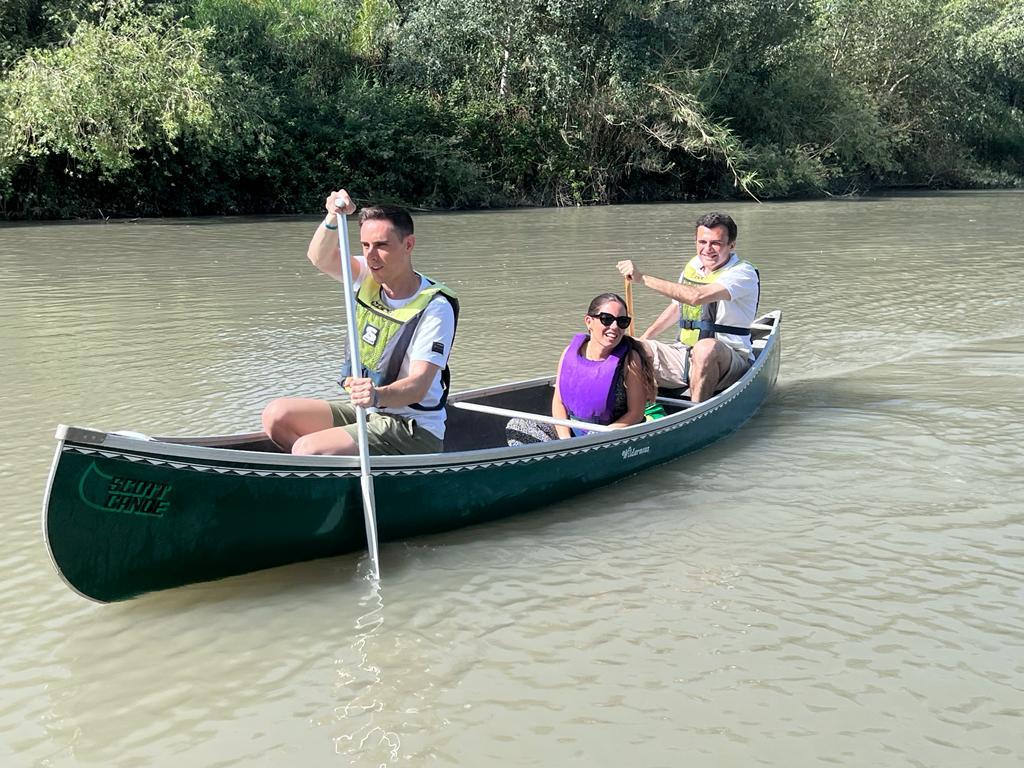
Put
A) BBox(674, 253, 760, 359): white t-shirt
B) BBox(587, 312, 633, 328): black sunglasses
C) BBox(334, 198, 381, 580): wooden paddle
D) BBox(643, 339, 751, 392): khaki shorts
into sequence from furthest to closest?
BBox(643, 339, 751, 392): khaki shorts < BBox(674, 253, 760, 359): white t-shirt < BBox(587, 312, 633, 328): black sunglasses < BBox(334, 198, 381, 580): wooden paddle

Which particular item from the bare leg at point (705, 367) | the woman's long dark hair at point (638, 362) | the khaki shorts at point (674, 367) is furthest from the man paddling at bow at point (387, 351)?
the khaki shorts at point (674, 367)

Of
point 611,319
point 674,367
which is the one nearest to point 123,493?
point 611,319

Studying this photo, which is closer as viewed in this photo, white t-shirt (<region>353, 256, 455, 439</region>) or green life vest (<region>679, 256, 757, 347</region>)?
white t-shirt (<region>353, 256, 455, 439</region>)

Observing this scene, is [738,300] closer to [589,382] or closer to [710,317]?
[710,317]

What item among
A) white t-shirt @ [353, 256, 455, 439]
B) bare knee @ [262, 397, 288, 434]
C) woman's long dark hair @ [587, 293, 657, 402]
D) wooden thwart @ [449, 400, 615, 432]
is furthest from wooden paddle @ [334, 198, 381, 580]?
woman's long dark hair @ [587, 293, 657, 402]

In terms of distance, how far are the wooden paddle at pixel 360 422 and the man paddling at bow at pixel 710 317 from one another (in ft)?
7.73

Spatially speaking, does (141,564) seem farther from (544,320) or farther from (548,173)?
(548,173)

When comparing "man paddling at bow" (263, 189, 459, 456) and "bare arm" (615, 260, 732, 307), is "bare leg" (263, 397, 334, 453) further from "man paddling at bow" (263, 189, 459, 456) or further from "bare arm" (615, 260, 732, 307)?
"bare arm" (615, 260, 732, 307)

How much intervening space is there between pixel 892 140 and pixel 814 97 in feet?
13.5

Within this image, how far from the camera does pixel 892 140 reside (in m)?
35.2

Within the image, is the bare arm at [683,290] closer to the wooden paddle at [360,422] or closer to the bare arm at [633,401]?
the bare arm at [633,401]

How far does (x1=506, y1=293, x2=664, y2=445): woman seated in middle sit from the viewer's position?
5645mm

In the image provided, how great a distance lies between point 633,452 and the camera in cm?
583

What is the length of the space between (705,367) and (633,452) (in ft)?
3.40
